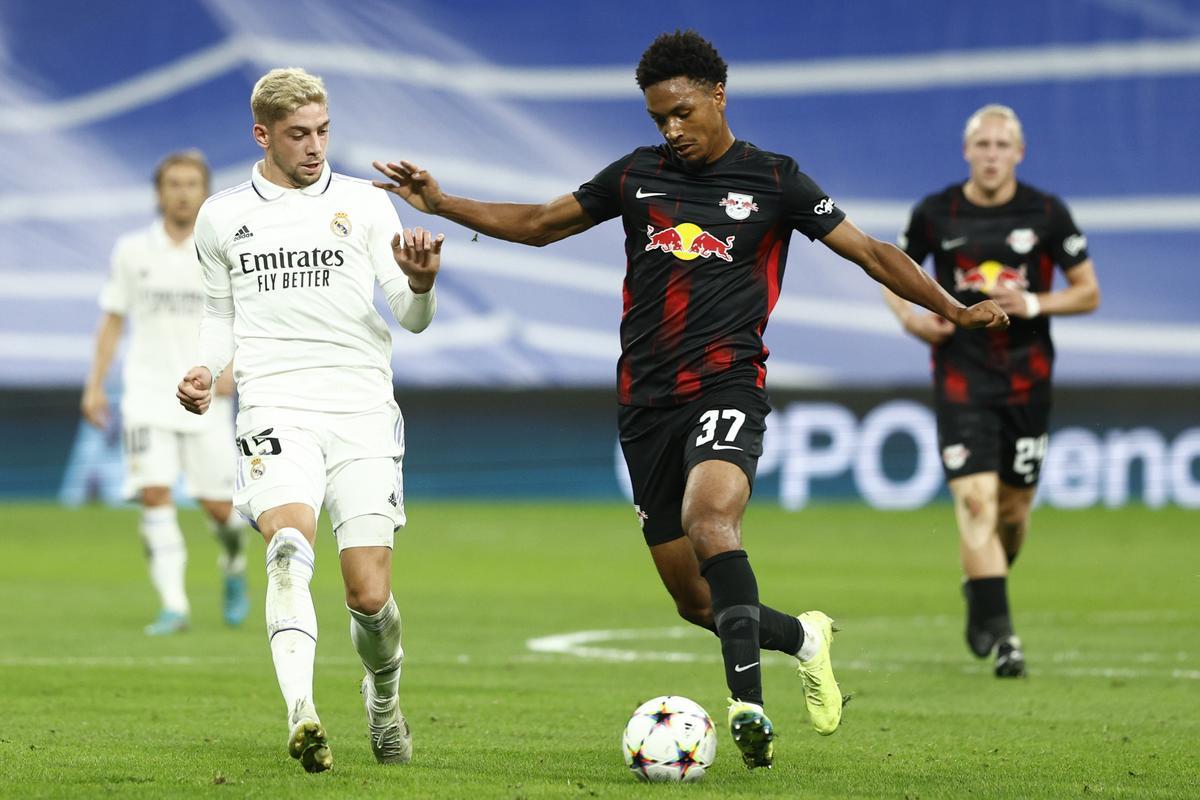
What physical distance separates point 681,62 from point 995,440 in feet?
12.3

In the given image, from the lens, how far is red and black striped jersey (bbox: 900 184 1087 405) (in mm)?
9273

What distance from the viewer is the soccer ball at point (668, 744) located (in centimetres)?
554

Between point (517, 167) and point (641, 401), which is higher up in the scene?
point (517, 167)

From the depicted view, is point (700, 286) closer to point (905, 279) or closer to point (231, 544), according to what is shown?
point (905, 279)

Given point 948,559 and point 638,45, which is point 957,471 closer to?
point 948,559

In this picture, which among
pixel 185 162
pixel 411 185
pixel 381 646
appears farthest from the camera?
pixel 185 162

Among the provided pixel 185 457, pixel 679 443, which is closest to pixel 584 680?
pixel 679 443

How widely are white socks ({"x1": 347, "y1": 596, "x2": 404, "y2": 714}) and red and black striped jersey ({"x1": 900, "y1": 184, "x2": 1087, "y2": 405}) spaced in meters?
4.24

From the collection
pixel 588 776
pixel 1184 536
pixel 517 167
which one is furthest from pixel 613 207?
pixel 517 167

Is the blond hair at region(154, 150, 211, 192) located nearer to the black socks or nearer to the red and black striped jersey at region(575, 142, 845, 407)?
the red and black striped jersey at region(575, 142, 845, 407)

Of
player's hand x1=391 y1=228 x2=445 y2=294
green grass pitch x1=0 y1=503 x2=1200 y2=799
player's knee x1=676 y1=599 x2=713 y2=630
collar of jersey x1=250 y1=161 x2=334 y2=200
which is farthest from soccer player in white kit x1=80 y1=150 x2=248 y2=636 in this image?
player's hand x1=391 y1=228 x2=445 y2=294

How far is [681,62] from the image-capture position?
613cm

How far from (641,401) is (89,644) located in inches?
179

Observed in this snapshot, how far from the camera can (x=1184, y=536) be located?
18125mm
